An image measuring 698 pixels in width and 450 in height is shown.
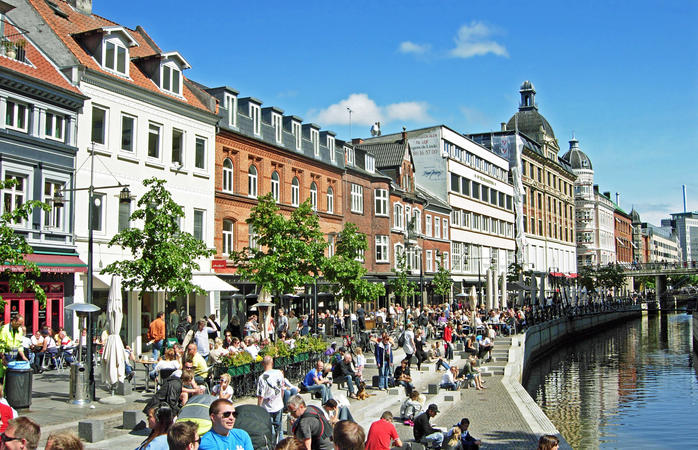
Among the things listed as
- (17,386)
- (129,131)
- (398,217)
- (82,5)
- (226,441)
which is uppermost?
(82,5)

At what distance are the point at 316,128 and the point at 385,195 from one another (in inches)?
345

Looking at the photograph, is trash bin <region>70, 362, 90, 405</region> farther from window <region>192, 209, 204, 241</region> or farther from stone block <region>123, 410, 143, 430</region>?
window <region>192, 209, 204, 241</region>

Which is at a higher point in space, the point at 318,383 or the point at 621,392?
the point at 318,383

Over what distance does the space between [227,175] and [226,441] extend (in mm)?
27506

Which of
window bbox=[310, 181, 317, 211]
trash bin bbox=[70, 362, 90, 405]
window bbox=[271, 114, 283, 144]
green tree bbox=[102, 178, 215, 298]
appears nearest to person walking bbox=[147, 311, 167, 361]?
green tree bbox=[102, 178, 215, 298]

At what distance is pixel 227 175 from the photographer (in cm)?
3334

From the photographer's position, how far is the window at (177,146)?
30.2m

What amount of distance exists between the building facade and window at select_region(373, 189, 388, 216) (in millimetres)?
25080

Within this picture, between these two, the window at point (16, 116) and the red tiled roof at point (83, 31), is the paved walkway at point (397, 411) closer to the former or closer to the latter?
the window at point (16, 116)

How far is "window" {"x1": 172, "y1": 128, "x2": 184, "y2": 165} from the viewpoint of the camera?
30250mm

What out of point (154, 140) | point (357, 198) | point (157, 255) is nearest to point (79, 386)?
point (157, 255)

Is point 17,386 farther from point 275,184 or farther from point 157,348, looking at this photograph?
point 275,184

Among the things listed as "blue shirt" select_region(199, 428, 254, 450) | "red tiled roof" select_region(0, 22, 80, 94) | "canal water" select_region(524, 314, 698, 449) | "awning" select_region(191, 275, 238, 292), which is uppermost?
"red tiled roof" select_region(0, 22, 80, 94)

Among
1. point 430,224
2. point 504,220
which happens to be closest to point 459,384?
point 430,224
